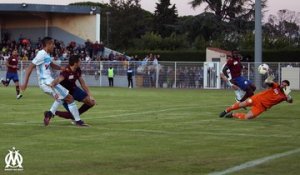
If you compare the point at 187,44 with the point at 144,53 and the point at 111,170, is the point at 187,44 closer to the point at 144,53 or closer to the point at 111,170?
the point at 144,53

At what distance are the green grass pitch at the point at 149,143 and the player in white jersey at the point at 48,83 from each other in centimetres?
35

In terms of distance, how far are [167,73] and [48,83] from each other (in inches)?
1269

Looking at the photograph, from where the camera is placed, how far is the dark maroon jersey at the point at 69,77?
15.0 m

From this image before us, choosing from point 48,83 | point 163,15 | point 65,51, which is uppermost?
point 163,15

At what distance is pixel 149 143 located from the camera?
466 inches

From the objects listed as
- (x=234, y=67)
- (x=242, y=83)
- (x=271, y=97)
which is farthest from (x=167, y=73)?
(x=271, y=97)

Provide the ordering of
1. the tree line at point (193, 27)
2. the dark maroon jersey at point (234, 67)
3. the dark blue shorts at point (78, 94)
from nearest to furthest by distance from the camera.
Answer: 1. the dark blue shorts at point (78, 94)
2. the dark maroon jersey at point (234, 67)
3. the tree line at point (193, 27)

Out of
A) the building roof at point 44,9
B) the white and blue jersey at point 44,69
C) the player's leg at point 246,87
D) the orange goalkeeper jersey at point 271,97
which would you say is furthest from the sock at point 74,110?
the building roof at point 44,9

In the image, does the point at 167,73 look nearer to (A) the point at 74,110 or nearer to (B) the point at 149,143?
(A) the point at 74,110

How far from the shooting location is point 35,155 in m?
10.2

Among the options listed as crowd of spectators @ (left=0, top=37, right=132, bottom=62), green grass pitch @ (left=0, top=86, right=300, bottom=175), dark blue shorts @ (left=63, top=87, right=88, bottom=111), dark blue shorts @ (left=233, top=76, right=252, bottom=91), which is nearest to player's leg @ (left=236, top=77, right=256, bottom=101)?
dark blue shorts @ (left=233, top=76, right=252, bottom=91)

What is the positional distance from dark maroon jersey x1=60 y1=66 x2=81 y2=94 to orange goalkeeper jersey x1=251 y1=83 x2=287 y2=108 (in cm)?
480

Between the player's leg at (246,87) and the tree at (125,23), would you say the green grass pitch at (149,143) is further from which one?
the tree at (125,23)

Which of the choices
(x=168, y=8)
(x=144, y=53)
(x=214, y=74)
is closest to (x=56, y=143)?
(x=214, y=74)
